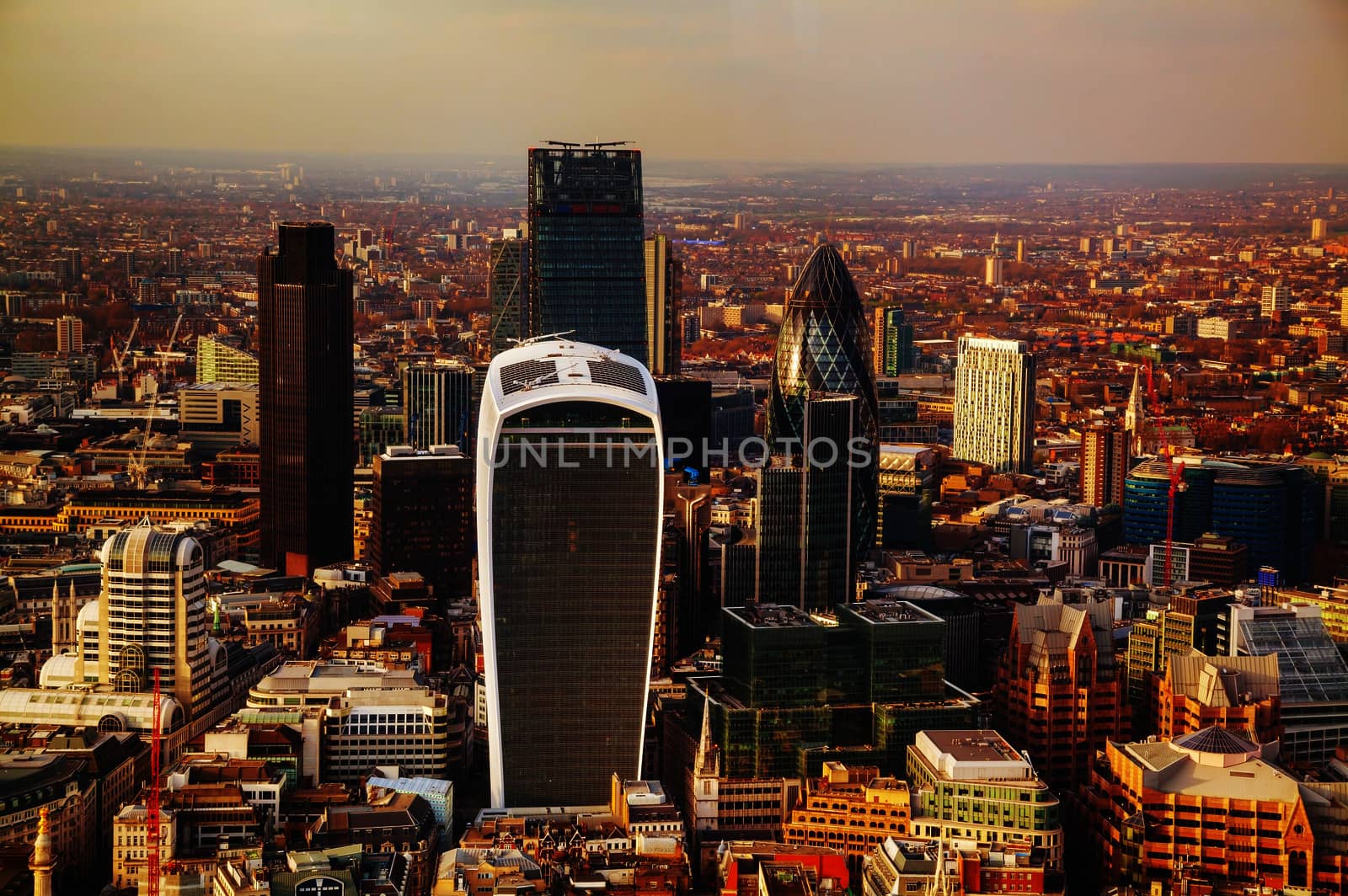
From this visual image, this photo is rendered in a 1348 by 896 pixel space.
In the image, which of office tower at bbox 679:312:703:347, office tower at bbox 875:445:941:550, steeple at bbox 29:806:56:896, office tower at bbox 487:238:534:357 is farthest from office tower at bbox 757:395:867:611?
office tower at bbox 679:312:703:347

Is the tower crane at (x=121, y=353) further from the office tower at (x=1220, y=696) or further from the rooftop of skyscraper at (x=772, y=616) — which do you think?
the office tower at (x=1220, y=696)

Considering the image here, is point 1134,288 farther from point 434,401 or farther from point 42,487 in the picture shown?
point 42,487

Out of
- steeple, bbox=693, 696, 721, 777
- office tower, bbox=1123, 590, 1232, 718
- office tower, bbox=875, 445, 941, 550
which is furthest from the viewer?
office tower, bbox=875, 445, 941, 550

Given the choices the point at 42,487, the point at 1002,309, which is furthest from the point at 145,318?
the point at 1002,309

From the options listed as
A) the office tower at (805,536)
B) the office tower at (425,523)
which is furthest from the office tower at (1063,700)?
the office tower at (425,523)

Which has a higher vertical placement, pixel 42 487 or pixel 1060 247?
pixel 1060 247

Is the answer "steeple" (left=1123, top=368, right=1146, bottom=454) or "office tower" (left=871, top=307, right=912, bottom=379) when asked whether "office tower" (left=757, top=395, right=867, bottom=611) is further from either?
"office tower" (left=871, top=307, right=912, bottom=379)
